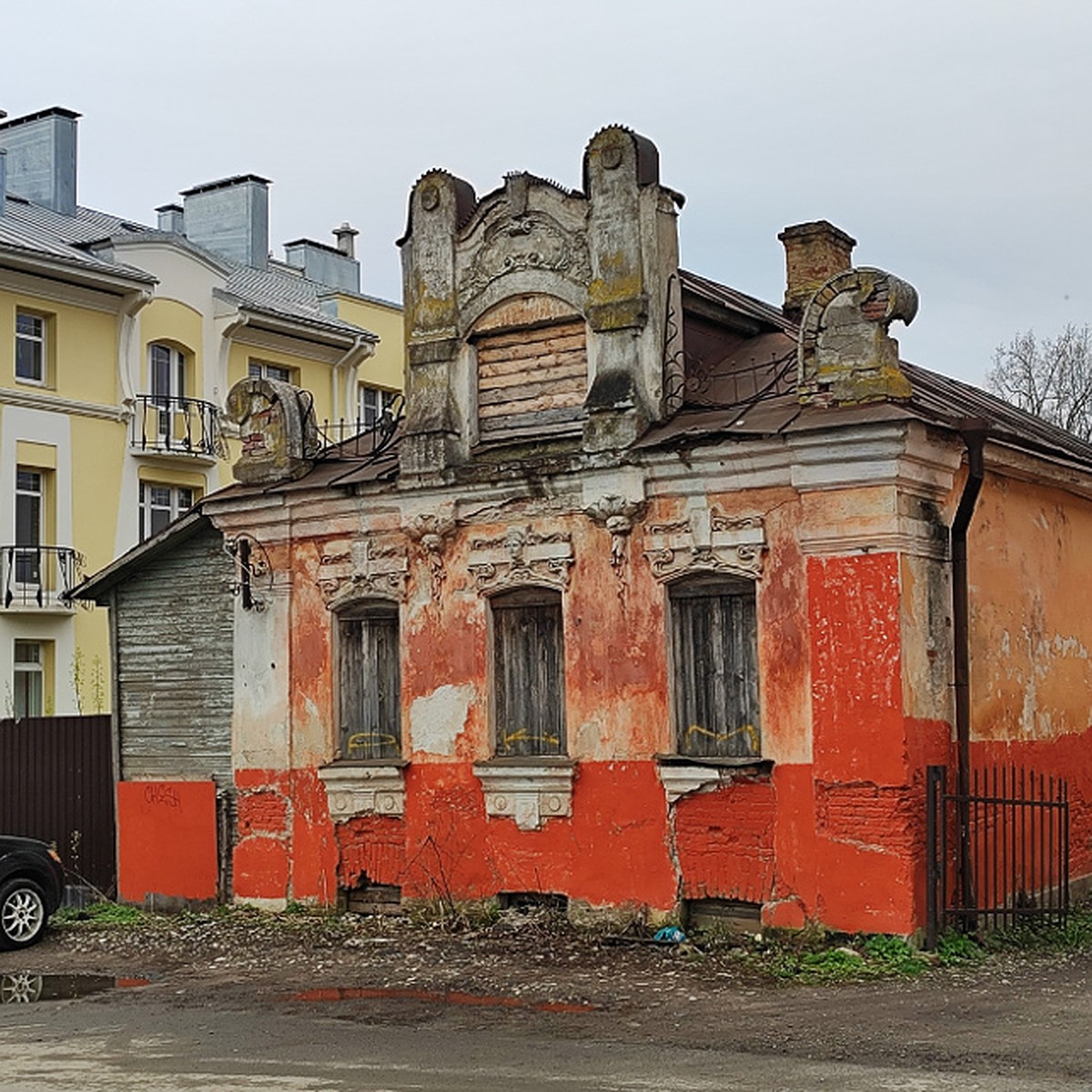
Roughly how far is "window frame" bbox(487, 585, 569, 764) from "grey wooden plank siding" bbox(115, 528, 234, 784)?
10.5ft

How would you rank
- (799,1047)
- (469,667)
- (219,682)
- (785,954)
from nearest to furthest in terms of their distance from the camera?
(799,1047)
(785,954)
(469,667)
(219,682)

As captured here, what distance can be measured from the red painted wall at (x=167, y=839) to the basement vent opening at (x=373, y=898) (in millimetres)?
1684

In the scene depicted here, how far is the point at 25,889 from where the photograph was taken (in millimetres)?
15055

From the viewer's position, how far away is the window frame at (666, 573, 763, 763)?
13.3 meters

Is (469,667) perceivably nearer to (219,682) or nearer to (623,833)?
(623,833)

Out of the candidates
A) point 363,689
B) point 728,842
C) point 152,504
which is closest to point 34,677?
point 152,504

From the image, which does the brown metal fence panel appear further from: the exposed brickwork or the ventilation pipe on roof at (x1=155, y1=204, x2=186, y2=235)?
the ventilation pipe on roof at (x1=155, y1=204, x2=186, y2=235)

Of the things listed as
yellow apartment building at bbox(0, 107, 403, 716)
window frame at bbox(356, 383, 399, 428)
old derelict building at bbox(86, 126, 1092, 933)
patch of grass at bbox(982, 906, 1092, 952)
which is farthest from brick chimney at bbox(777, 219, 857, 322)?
window frame at bbox(356, 383, 399, 428)

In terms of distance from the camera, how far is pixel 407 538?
1520 centimetres

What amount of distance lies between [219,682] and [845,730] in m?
6.76

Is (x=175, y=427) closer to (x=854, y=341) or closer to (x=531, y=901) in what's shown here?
(x=531, y=901)

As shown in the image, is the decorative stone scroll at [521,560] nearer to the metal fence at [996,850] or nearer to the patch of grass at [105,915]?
the metal fence at [996,850]

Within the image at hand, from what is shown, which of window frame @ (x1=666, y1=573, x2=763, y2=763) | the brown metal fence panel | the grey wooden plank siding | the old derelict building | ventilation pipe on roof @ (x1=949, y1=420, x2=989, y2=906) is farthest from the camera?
the brown metal fence panel

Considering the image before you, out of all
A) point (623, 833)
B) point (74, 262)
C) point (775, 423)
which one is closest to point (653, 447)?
point (775, 423)
